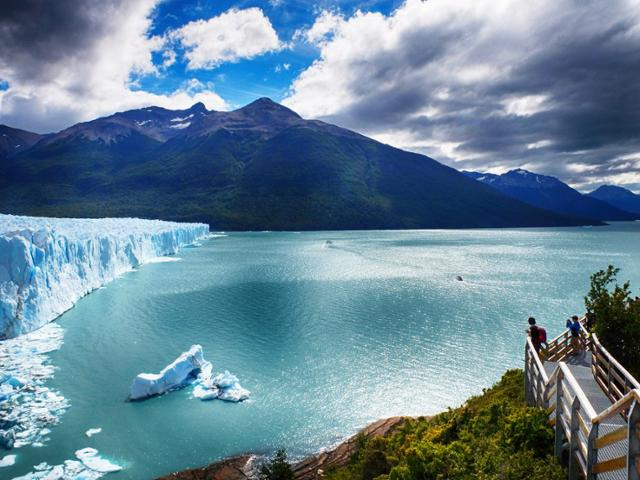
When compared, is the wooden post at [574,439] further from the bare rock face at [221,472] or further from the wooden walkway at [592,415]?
the bare rock face at [221,472]

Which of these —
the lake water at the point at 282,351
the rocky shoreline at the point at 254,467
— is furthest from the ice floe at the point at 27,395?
the rocky shoreline at the point at 254,467

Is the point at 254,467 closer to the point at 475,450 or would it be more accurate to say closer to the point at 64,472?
the point at 64,472

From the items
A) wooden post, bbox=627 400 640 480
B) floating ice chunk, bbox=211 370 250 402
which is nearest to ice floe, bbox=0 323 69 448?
floating ice chunk, bbox=211 370 250 402

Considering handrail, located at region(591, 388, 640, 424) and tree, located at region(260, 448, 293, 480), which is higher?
handrail, located at region(591, 388, 640, 424)

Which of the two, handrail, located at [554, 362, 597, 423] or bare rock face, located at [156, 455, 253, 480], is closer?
handrail, located at [554, 362, 597, 423]

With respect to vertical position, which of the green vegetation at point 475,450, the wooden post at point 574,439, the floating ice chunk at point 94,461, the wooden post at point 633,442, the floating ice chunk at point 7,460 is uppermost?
the wooden post at point 633,442

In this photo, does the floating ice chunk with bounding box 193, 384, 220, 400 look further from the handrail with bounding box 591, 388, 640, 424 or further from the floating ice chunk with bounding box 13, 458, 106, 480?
the handrail with bounding box 591, 388, 640, 424

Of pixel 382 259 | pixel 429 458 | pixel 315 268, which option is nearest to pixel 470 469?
pixel 429 458
